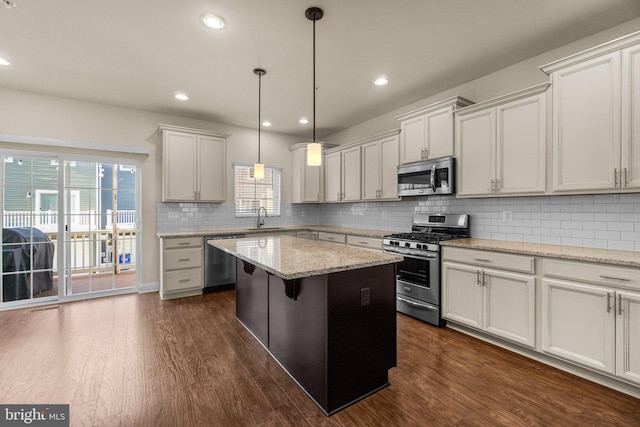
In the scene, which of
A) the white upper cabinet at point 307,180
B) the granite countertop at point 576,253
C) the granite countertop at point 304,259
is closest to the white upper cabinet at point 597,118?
the granite countertop at point 576,253

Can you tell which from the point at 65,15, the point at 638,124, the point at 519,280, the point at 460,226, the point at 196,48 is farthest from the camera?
the point at 460,226

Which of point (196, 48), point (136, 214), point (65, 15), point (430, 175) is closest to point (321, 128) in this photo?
point (430, 175)

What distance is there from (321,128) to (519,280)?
13.7 feet

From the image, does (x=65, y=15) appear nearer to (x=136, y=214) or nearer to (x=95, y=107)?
(x=95, y=107)

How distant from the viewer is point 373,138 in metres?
4.48

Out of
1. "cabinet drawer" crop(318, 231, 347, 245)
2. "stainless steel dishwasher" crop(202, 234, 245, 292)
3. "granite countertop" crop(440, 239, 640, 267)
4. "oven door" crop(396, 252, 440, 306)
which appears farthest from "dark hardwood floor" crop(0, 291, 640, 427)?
"cabinet drawer" crop(318, 231, 347, 245)

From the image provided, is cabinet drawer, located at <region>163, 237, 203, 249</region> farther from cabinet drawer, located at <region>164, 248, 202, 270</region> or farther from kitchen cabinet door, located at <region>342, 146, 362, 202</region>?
kitchen cabinet door, located at <region>342, 146, 362, 202</region>

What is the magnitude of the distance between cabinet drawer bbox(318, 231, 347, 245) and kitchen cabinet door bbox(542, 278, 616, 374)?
105 inches

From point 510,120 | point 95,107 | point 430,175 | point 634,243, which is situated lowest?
point 634,243

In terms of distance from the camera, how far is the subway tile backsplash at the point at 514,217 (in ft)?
8.02

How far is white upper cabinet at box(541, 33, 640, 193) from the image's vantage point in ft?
6.95

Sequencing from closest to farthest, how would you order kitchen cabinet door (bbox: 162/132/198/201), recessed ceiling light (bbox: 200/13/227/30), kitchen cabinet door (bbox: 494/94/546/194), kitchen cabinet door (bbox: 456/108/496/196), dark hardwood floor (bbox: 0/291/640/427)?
dark hardwood floor (bbox: 0/291/640/427) → recessed ceiling light (bbox: 200/13/227/30) → kitchen cabinet door (bbox: 494/94/546/194) → kitchen cabinet door (bbox: 456/108/496/196) → kitchen cabinet door (bbox: 162/132/198/201)

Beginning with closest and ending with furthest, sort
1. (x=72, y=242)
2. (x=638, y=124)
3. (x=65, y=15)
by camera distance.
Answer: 1. (x=638, y=124)
2. (x=65, y=15)
3. (x=72, y=242)

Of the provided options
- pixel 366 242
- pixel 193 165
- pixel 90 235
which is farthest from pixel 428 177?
pixel 90 235
